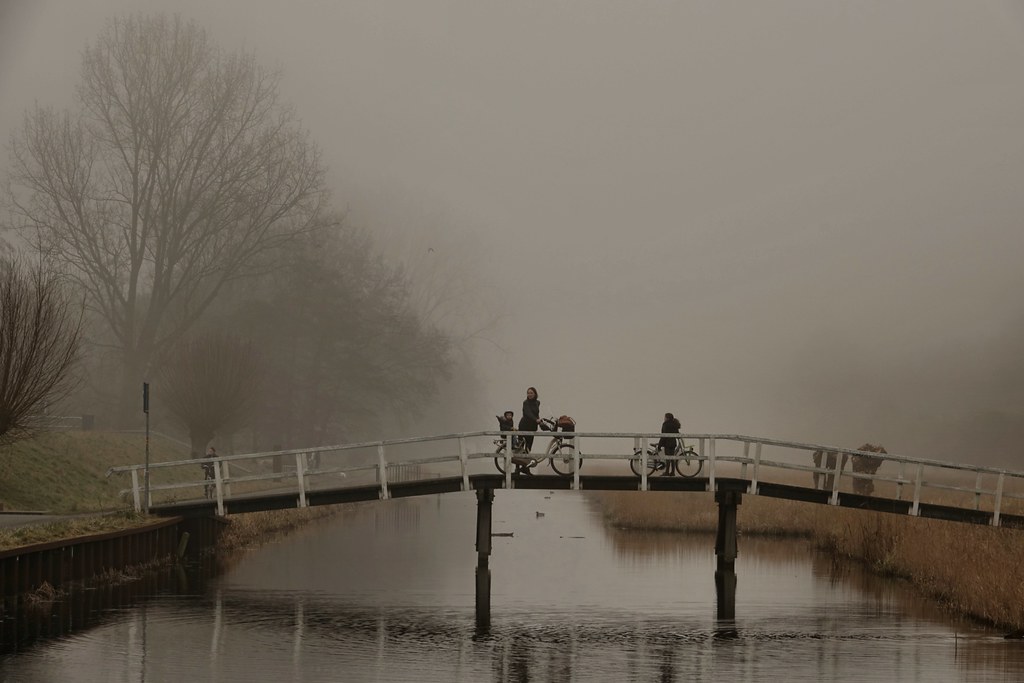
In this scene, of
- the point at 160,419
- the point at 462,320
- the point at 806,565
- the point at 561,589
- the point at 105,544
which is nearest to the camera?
the point at 105,544

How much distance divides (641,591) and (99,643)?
13.9 meters

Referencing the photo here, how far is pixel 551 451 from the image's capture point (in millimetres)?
36875

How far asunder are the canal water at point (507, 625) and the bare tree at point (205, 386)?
12.2 m

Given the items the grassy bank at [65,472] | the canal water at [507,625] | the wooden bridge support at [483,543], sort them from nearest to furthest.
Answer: the canal water at [507,625] < the wooden bridge support at [483,543] < the grassy bank at [65,472]

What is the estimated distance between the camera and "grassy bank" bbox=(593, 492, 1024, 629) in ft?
93.2

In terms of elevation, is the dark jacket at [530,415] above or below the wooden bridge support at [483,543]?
above

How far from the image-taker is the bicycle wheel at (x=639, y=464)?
116ft

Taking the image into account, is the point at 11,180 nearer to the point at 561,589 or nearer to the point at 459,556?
the point at 459,556

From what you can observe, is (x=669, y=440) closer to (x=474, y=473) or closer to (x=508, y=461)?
(x=508, y=461)

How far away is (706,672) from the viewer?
21812mm

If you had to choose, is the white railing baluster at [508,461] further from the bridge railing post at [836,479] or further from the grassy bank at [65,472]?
the grassy bank at [65,472]

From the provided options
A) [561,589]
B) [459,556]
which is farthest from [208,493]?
[561,589]

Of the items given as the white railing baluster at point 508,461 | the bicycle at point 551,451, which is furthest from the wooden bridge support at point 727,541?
the white railing baluster at point 508,461

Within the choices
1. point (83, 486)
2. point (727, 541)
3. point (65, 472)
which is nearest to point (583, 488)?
point (727, 541)
